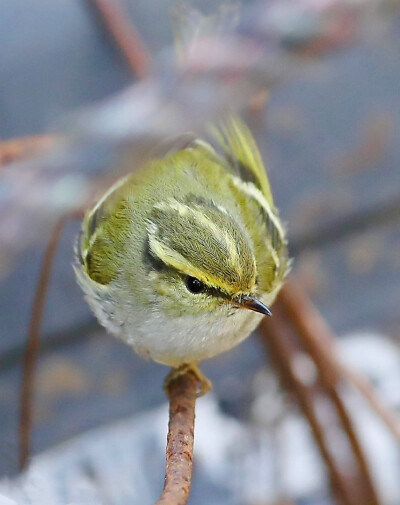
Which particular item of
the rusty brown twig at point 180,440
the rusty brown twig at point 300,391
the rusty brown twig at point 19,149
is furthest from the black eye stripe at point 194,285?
the rusty brown twig at point 300,391

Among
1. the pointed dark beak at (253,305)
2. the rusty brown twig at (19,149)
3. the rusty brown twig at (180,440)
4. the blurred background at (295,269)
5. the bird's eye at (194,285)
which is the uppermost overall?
the blurred background at (295,269)

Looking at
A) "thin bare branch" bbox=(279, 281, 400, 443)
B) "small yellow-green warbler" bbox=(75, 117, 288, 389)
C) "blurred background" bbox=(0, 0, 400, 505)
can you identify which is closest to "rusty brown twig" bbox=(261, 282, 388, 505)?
"thin bare branch" bbox=(279, 281, 400, 443)

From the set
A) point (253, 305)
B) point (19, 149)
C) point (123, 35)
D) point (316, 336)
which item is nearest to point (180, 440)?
point (253, 305)

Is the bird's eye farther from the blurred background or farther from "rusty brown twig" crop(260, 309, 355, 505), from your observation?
the blurred background

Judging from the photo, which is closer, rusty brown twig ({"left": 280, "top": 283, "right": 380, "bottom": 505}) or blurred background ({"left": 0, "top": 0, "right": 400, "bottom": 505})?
rusty brown twig ({"left": 280, "top": 283, "right": 380, "bottom": 505})

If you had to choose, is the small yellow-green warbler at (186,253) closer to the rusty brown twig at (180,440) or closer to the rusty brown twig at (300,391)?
the rusty brown twig at (180,440)

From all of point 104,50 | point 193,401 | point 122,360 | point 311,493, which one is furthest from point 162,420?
point 193,401
